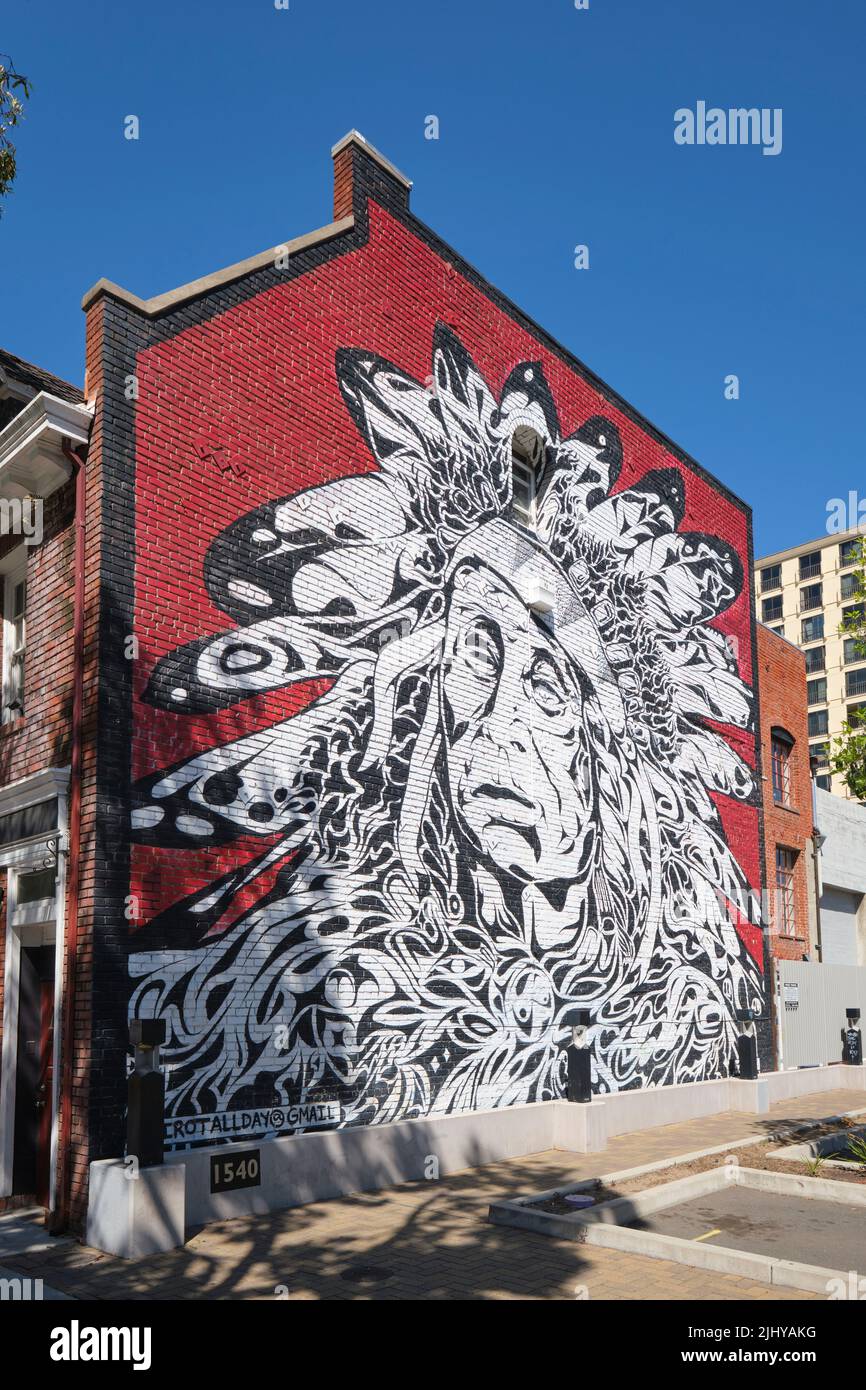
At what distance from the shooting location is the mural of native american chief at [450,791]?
33.7 ft

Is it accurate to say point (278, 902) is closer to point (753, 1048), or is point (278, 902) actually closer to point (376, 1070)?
point (376, 1070)

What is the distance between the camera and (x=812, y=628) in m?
75.7

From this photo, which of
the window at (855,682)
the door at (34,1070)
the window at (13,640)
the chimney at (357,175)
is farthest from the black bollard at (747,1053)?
the window at (855,682)

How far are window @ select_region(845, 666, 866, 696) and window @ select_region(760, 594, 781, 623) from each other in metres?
8.14

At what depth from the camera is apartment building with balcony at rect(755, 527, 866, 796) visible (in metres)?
71.6

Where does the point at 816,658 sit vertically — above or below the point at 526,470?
above

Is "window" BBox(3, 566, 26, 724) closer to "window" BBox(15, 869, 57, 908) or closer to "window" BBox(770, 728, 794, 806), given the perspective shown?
"window" BBox(15, 869, 57, 908)

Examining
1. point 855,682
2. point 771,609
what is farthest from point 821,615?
point 855,682

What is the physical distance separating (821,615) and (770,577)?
17.8ft

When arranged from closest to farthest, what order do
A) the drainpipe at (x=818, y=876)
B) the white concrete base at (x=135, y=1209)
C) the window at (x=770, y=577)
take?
the white concrete base at (x=135, y=1209), the drainpipe at (x=818, y=876), the window at (x=770, y=577)

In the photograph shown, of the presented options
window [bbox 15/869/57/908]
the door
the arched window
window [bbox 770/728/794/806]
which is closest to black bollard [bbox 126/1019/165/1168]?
the door

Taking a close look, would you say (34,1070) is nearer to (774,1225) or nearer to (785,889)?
(774,1225)

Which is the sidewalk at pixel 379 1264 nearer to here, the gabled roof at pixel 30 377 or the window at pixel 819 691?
the gabled roof at pixel 30 377

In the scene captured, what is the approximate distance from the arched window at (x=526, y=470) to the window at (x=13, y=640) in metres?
6.69
